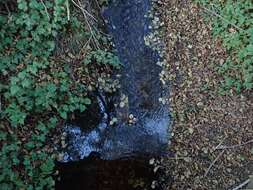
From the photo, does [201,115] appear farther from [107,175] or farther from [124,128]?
[107,175]

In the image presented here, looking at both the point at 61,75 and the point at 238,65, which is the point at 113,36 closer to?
the point at 61,75

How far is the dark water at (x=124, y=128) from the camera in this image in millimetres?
4844

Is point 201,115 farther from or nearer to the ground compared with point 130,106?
nearer to the ground

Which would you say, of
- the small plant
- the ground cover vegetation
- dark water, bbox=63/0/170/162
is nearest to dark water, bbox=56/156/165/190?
dark water, bbox=63/0/170/162

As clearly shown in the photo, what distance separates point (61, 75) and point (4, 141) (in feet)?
3.63

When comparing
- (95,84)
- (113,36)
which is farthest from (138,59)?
(95,84)

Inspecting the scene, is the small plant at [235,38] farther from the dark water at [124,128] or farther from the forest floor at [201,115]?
the dark water at [124,128]

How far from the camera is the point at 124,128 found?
5.26 metres

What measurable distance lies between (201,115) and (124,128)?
1096 millimetres

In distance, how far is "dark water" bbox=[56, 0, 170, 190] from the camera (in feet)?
15.9

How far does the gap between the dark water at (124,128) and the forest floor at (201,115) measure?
0.74ft

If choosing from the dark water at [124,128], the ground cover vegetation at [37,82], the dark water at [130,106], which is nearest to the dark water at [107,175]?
the dark water at [124,128]

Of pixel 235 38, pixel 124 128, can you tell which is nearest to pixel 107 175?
pixel 124 128

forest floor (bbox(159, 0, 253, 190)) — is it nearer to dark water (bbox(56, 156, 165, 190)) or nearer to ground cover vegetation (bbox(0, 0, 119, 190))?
dark water (bbox(56, 156, 165, 190))
